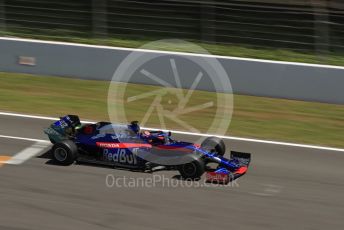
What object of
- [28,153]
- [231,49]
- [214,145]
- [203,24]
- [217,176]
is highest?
[203,24]

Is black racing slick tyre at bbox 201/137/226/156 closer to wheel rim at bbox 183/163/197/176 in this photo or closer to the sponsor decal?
wheel rim at bbox 183/163/197/176

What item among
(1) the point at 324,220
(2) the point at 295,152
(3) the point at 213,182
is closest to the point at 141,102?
(2) the point at 295,152

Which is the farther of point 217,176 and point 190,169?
point 190,169

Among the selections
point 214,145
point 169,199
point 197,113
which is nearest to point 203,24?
point 197,113

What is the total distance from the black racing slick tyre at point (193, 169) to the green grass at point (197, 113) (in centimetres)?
358

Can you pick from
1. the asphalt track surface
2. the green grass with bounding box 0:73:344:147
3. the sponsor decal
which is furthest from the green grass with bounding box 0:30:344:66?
the sponsor decal

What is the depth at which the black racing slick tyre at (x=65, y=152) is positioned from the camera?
1069 centimetres

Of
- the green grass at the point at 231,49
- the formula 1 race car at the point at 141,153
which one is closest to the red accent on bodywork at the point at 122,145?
the formula 1 race car at the point at 141,153

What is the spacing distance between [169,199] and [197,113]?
19.9 feet

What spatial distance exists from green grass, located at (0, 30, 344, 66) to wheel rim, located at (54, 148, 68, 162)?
7.88 metres

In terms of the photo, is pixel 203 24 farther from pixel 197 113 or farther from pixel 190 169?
pixel 190 169

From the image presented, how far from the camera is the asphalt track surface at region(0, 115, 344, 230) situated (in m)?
Result: 8.80

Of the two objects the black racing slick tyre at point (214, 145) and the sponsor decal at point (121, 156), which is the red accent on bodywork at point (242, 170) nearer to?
the black racing slick tyre at point (214, 145)

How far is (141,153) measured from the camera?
10547mm
